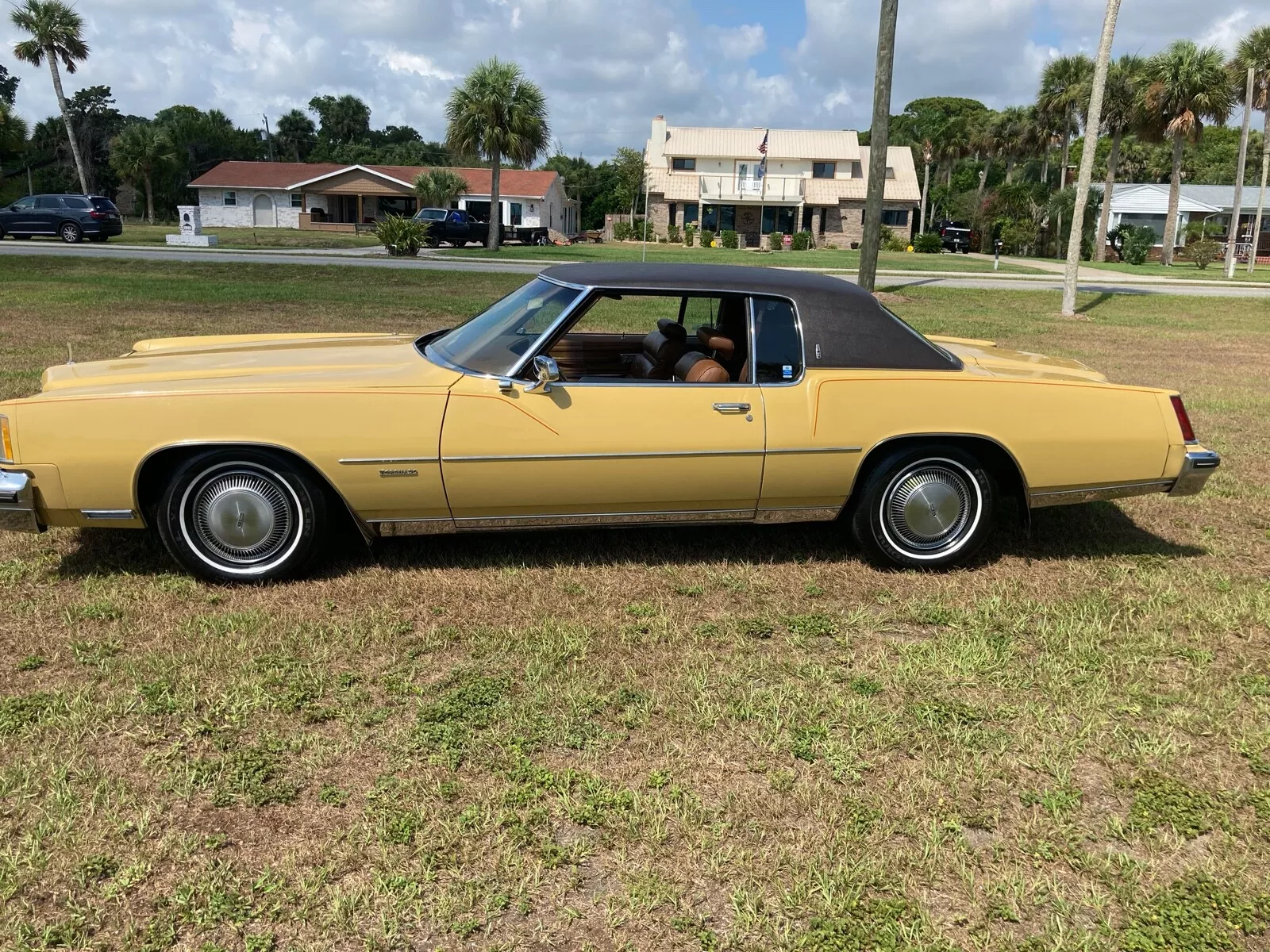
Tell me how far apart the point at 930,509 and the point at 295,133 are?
87.7 meters

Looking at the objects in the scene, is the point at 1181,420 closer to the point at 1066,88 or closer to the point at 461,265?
the point at 461,265

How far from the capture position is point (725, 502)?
4.31 metres

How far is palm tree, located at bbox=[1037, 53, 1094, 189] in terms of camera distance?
47366 millimetres

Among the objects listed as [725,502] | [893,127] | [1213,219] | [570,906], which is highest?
[893,127]

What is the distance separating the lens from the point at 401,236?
2716 centimetres

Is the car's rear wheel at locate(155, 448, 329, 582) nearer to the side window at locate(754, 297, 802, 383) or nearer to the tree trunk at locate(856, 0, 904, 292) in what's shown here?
the side window at locate(754, 297, 802, 383)

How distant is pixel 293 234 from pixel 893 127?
6297 centimetres

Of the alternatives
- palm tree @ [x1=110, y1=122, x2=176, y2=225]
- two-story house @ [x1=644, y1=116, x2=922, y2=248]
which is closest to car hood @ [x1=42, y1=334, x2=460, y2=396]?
two-story house @ [x1=644, y1=116, x2=922, y2=248]

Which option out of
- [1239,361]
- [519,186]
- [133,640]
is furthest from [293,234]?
[133,640]

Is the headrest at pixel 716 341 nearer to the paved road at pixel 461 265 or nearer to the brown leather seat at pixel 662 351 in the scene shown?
the brown leather seat at pixel 662 351

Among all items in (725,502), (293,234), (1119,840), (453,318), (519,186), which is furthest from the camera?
(519,186)

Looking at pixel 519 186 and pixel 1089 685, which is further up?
pixel 519 186

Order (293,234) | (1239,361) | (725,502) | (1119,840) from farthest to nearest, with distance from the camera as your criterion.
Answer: (293,234)
(1239,361)
(725,502)
(1119,840)

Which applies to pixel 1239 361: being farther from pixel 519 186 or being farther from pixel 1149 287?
pixel 519 186
